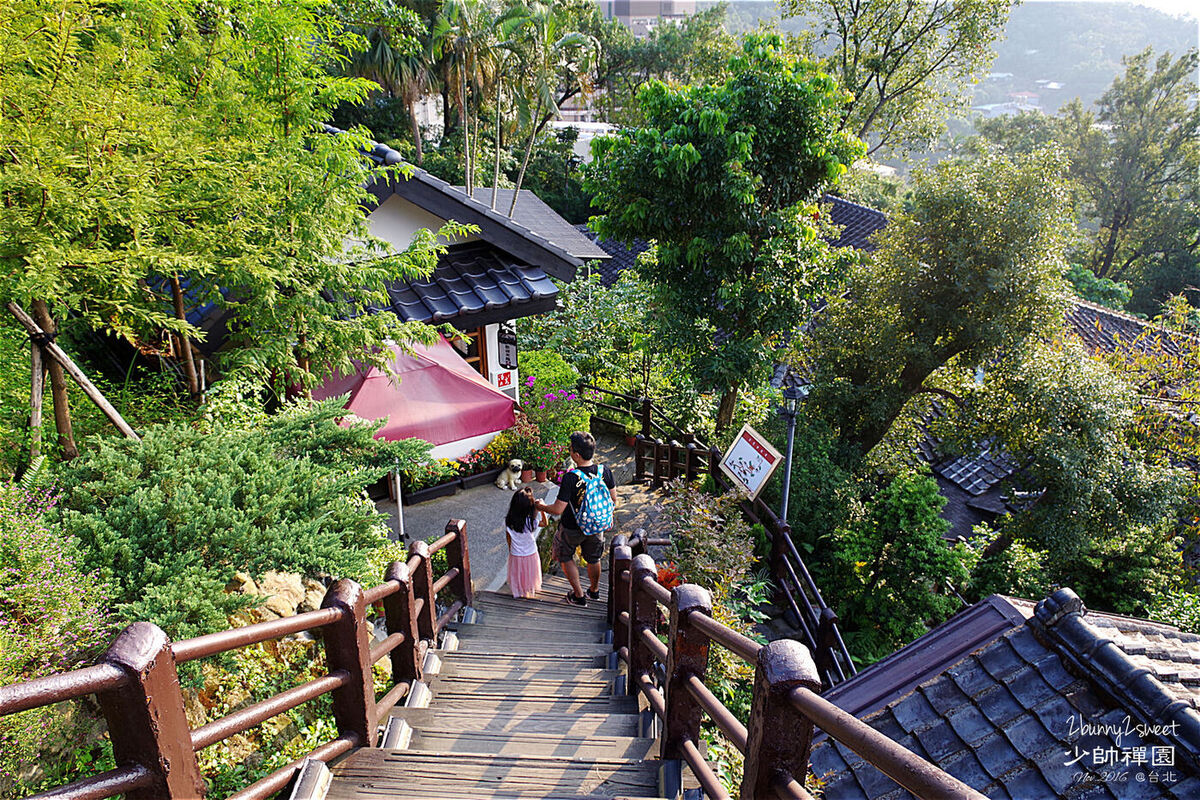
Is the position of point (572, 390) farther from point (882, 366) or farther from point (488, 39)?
point (488, 39)

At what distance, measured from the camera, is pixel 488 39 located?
16.9 m

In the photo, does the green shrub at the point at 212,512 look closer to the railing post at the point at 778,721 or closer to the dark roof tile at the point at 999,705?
the railing post at the point at 778,721

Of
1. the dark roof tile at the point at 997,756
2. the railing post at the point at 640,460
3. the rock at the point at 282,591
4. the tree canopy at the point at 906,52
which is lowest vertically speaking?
the railing post at the point at 640,460

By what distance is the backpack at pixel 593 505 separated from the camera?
596 cm

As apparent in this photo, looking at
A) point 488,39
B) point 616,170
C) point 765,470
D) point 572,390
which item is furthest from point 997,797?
point 488,39

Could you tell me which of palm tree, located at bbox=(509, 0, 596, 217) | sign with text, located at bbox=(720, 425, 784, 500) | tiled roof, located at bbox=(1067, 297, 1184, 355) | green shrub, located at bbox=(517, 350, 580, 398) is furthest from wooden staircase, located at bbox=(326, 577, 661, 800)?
palm tree, located at bbox=(509, 0, 596, 217)

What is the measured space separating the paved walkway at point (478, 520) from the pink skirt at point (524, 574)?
85 centimetres

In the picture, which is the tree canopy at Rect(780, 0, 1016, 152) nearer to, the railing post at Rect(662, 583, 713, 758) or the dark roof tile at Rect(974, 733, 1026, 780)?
the dark roof tile at Rect(974, 733, 1026, 780)

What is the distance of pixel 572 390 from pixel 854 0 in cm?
1401

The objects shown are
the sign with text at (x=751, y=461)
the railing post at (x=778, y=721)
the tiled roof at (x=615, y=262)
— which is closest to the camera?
the railing post at (x=778, y=721)

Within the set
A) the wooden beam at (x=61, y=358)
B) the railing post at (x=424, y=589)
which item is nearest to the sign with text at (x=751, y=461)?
the railing post at (x=424, y=589)

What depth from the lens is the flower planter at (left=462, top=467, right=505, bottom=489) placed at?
9.45 metres

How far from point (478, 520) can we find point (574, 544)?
2.84 meters

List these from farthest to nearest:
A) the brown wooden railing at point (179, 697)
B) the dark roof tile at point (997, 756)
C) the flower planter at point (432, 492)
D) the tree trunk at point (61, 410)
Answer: the flower planter at point (432, 492) → the tree trunk at point (61, 410) → the dark roof tile at point (997, 756) → the brown wooden railing at point (179, 697)
